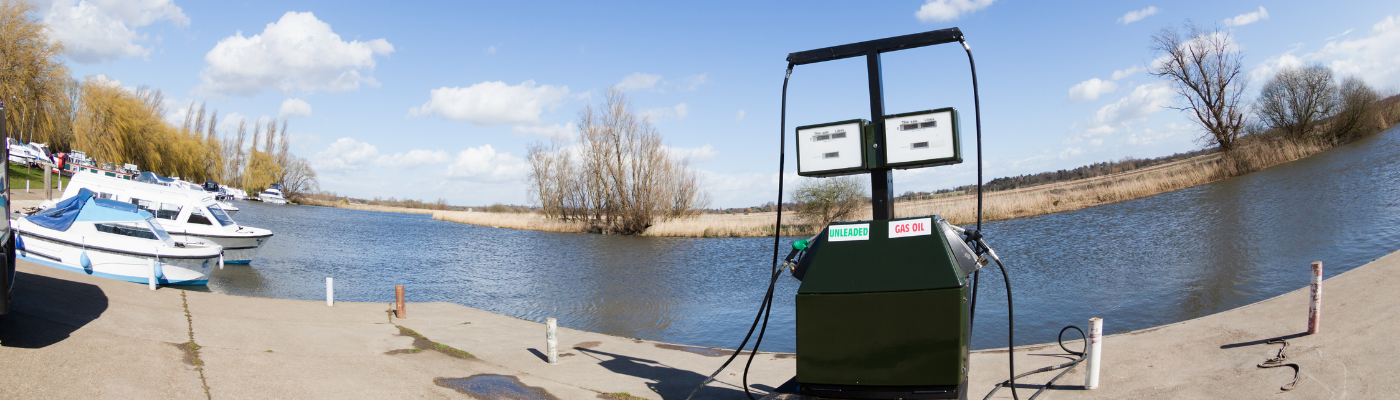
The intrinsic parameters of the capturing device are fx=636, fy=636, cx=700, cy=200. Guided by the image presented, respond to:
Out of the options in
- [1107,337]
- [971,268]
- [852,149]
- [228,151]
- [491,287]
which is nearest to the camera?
[971,268]

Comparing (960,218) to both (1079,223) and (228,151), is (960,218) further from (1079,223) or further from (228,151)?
(228,151)

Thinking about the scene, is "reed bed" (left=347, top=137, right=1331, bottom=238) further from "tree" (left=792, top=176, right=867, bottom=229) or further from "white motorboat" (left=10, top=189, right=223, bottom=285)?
"white motorboat" (left=10, top=189, right=223, bottom=285)

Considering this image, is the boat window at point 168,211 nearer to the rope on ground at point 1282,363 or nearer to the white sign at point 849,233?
the white sign at point 849,233

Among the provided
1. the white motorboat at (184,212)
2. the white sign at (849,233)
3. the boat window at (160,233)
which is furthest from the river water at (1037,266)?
the white sign at (849,233)

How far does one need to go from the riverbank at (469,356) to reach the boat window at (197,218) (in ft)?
42.7

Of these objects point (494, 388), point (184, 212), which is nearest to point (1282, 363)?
point (494, 388)

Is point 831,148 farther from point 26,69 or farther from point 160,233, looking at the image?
point 26,69

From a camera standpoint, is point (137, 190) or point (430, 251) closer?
point (137, 190)

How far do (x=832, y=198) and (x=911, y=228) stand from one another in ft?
95.3

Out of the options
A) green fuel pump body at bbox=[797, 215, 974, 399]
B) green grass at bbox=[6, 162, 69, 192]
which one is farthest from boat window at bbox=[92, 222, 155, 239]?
green grass at bbox=[6, 162, 69, 192]

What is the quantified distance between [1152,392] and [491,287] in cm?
1736

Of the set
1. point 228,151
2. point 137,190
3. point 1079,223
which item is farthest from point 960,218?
point 228,151

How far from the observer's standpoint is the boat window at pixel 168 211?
68.6 ft

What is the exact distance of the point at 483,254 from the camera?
29.4 metres
